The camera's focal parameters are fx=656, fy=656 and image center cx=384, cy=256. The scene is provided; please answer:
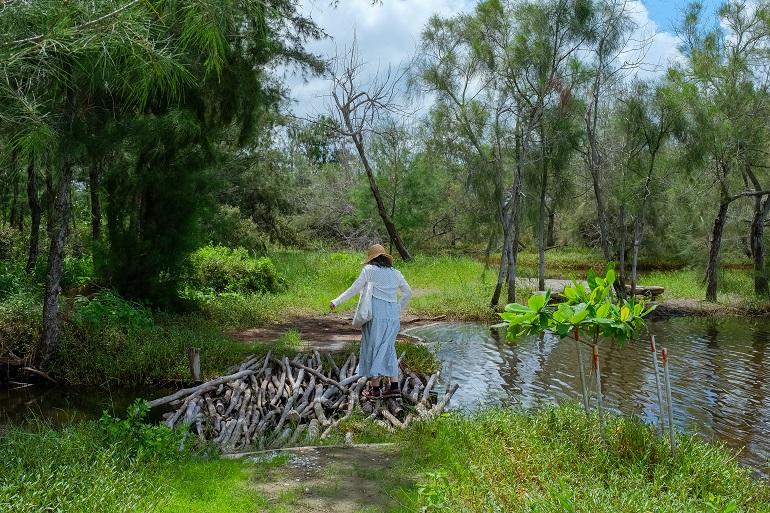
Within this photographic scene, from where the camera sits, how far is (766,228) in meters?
23.9

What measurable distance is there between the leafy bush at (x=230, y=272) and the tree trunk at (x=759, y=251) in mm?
15340

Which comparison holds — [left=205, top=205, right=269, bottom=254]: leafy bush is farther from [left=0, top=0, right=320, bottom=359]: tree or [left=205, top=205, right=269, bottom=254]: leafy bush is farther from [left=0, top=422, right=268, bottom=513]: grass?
[left=0, top=422, right=268, bottom=513]: grass

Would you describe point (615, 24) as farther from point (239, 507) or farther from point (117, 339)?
point (239, 507)

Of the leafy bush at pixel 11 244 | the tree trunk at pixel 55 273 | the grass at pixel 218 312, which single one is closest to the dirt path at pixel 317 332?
the grass at pixel 218 312

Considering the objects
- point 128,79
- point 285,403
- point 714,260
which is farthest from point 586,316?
point 714,260

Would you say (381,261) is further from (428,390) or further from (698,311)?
(698,311)

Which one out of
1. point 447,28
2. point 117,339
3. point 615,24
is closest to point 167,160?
point 117,339

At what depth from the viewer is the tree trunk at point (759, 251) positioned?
21016mm

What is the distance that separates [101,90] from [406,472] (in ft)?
25.6

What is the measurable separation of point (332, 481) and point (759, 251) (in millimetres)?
20651

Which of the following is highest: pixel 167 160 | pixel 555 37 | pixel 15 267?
pixel 555 37

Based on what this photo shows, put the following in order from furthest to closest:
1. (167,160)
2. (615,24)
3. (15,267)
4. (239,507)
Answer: (615,24) < (15,267) < (167,160) < (239,507)

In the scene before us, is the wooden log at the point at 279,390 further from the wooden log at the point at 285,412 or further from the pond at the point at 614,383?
the pond at the point at 614,383

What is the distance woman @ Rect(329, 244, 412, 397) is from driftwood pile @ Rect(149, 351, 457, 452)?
328mm
